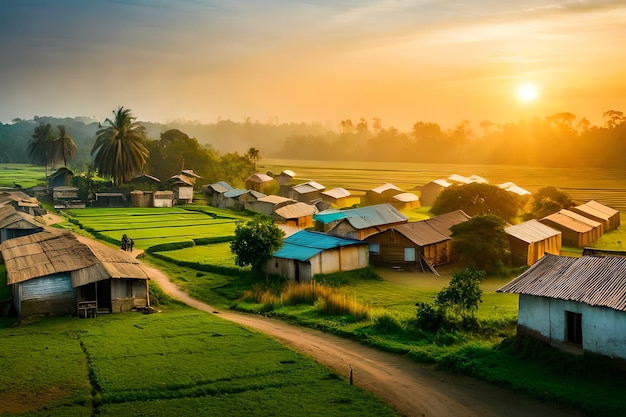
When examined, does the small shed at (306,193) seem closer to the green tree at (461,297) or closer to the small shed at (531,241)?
the small shed at (531,241)

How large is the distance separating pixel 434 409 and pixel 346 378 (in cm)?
371

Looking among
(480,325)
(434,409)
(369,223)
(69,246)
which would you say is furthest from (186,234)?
(434,409)

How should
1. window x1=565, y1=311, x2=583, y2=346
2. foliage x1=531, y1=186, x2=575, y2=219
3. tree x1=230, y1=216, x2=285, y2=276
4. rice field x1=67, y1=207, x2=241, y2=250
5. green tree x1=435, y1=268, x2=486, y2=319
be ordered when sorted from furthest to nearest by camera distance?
foliage x1=531, y1=186, x2=575, y2=219
rice field x1=67, y1=207, x2=241, y2=250
tree x1=230, y1=216, x2=285, y2=276
green tree x1=435, y1=268, x2=486, y2=319
window x1=565, y1=311, x2=583, y2=346

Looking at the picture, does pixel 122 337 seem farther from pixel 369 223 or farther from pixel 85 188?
pixel 85 188

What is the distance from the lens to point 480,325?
27766 mm

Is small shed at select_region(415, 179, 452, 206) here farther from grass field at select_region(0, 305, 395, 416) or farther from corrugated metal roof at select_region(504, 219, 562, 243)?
grass field at select_region(0, 305, 395, 416)

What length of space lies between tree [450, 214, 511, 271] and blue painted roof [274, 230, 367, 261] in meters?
7.56

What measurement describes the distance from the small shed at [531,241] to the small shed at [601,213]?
13.0 meters

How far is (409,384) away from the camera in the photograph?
21.6m

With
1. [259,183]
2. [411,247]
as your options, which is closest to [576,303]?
[411,247]

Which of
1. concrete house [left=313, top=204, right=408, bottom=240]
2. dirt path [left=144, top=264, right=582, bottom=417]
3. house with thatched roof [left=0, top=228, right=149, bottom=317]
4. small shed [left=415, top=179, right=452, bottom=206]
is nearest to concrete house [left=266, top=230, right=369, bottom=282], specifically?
concrete house [left=313, top=204, right=408, bottom=240]

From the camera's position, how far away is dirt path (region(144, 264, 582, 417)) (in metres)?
19.2

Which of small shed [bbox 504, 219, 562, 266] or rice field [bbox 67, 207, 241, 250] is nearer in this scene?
small shed [bbox 504, 219, 562, 266]

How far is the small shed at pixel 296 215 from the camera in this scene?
220 feet
